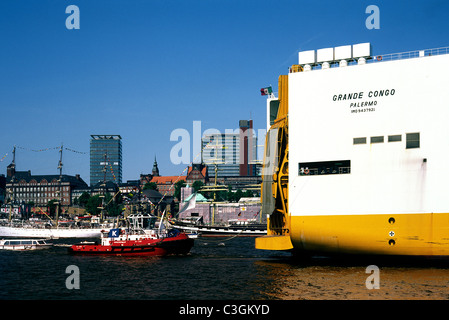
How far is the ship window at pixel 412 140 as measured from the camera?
3322 cm

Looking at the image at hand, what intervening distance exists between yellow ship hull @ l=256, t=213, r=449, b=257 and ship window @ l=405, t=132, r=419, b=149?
4.70m

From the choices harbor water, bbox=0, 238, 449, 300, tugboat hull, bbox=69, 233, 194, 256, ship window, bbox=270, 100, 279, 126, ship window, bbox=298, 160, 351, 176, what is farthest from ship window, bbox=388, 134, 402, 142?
tugboat hull, bbox=69, 233, 194, 256

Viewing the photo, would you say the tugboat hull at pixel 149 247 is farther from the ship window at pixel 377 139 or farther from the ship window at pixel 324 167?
the ship window at pixel 377 139

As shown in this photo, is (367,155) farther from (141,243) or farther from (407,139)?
(141,243)

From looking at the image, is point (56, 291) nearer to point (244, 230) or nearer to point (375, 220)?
point (375, 220)

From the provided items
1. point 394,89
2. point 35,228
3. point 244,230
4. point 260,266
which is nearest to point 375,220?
point 394,89

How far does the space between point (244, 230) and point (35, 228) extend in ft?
193

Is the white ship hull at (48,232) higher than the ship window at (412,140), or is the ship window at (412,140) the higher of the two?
the ship window at (412,140)

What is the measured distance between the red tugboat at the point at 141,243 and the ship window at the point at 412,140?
108 feet

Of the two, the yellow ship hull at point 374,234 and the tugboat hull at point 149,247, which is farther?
the tugboat hull at point 149,247

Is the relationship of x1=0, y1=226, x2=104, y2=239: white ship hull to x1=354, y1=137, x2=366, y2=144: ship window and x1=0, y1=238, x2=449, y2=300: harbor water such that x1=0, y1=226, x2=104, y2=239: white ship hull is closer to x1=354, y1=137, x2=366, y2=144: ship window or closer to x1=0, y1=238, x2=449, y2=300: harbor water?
x1=0, y1=238, x2=449, y2=300: harbor water

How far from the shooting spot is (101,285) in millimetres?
35844

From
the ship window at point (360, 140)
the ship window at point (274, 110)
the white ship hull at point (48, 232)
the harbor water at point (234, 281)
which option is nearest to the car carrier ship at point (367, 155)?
the ship window at point (360, 140)

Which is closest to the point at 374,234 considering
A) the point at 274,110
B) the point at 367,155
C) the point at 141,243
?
the point at 367,155
